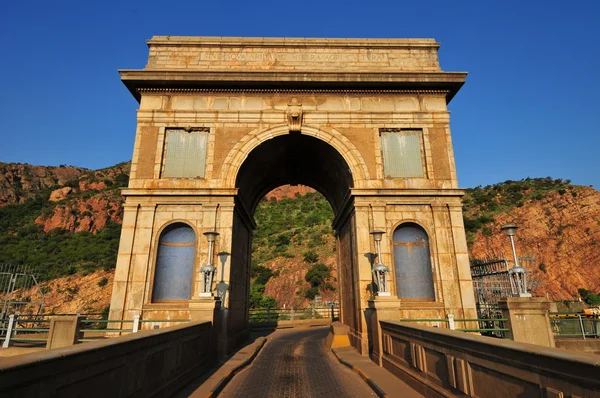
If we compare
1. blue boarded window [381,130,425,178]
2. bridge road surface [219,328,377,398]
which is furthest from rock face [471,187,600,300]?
bridge road surface [219,328,377,398]

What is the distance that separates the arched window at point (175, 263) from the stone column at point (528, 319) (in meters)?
11.2

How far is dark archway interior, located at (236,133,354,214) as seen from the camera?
16.0 meters

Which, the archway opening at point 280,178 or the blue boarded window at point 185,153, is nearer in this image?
the blue boarded window at point 185,153

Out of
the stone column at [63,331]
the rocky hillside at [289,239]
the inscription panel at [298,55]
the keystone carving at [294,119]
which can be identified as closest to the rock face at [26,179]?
the rocky hillside at [289,239]

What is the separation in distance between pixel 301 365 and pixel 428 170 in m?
9.96

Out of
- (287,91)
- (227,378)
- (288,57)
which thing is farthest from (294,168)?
(227,378)

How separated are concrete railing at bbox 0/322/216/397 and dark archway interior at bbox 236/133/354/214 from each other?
884 centimetres

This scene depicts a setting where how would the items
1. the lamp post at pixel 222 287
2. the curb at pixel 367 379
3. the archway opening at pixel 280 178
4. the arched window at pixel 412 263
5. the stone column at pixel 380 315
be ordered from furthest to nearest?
the archway opening at pixel 280 178 < the arched window at pixel 412 263 < the lamp post at pixel 222 287 < the stone column at pixel 380 315 < the curb at pixel 367 379

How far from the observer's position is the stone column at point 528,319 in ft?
26.2

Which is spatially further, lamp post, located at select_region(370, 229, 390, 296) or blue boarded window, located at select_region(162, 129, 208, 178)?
blue boarded window, located at select_region(162, 129, 208, 178)

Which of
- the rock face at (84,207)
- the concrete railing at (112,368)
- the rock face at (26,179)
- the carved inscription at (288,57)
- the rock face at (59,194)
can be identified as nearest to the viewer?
the concrete railing at (112,368)

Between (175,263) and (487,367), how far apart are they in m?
12.2

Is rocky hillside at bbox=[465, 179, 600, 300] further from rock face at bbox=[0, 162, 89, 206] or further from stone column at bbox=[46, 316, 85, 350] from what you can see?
rock face at bbox=[0, 162, 89, 206]

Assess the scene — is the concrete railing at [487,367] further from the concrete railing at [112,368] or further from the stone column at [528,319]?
the concrete railing at [112,368]
